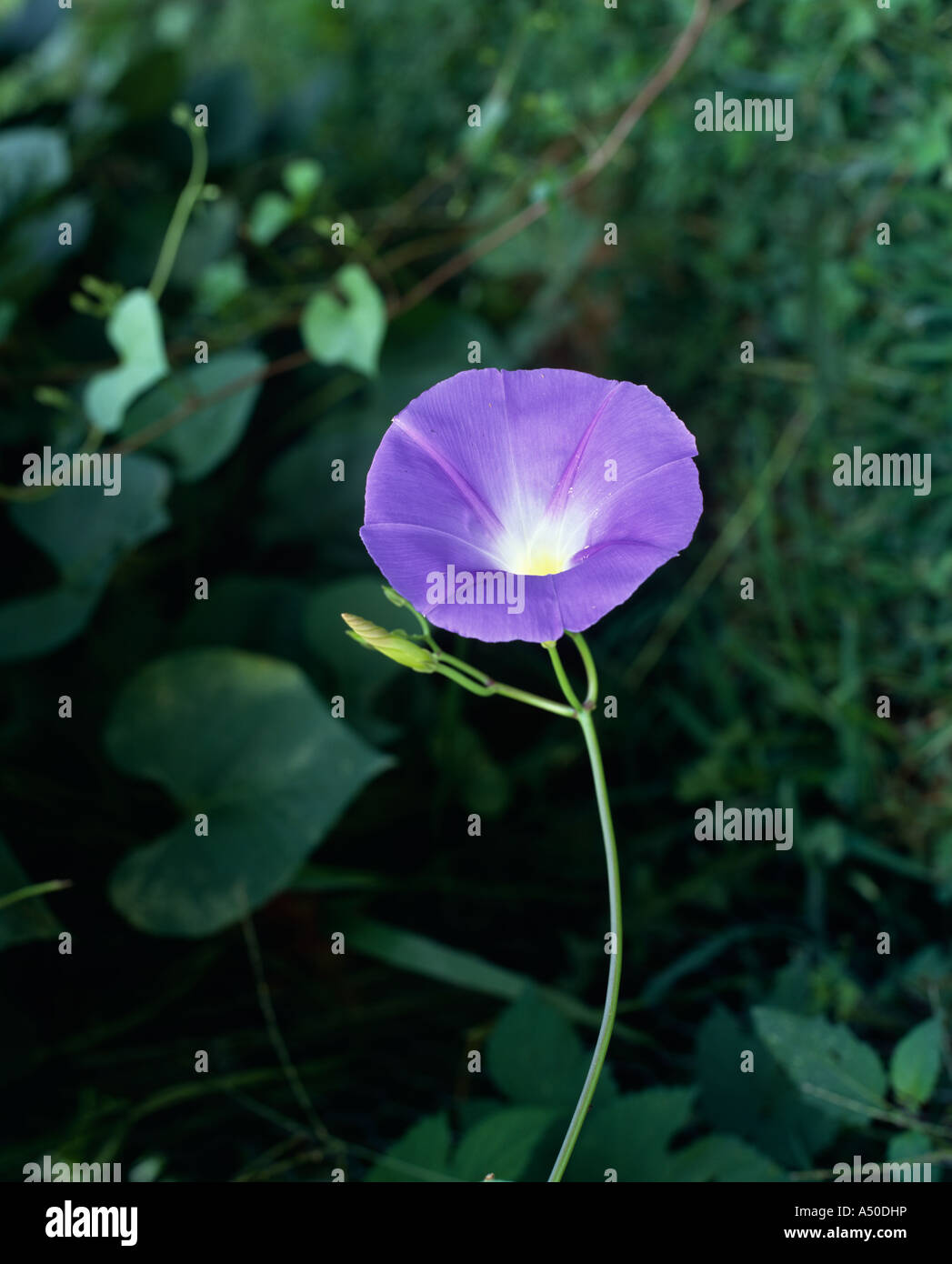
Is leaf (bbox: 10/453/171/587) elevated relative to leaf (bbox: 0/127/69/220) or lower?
lower

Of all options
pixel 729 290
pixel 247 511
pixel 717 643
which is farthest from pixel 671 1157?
pixel 729 290

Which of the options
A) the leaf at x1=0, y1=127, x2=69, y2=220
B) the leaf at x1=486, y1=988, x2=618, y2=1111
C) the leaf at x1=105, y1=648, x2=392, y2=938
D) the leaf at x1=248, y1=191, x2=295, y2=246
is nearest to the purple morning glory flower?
the leaf at x1=105, y1=648, x2=392, y2=938

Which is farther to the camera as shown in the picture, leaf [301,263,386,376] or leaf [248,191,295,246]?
leaf [248,191,295,246]

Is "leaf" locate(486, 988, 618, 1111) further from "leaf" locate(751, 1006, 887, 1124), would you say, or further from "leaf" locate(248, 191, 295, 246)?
"leaf" locate(248, 191, 295, 246)

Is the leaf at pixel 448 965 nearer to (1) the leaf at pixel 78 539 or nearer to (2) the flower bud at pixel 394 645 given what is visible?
(1) the leaf at pixel 78 539

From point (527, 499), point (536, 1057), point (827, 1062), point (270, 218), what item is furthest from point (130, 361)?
point (827, 1062)

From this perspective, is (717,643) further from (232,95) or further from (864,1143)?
(232,95)
